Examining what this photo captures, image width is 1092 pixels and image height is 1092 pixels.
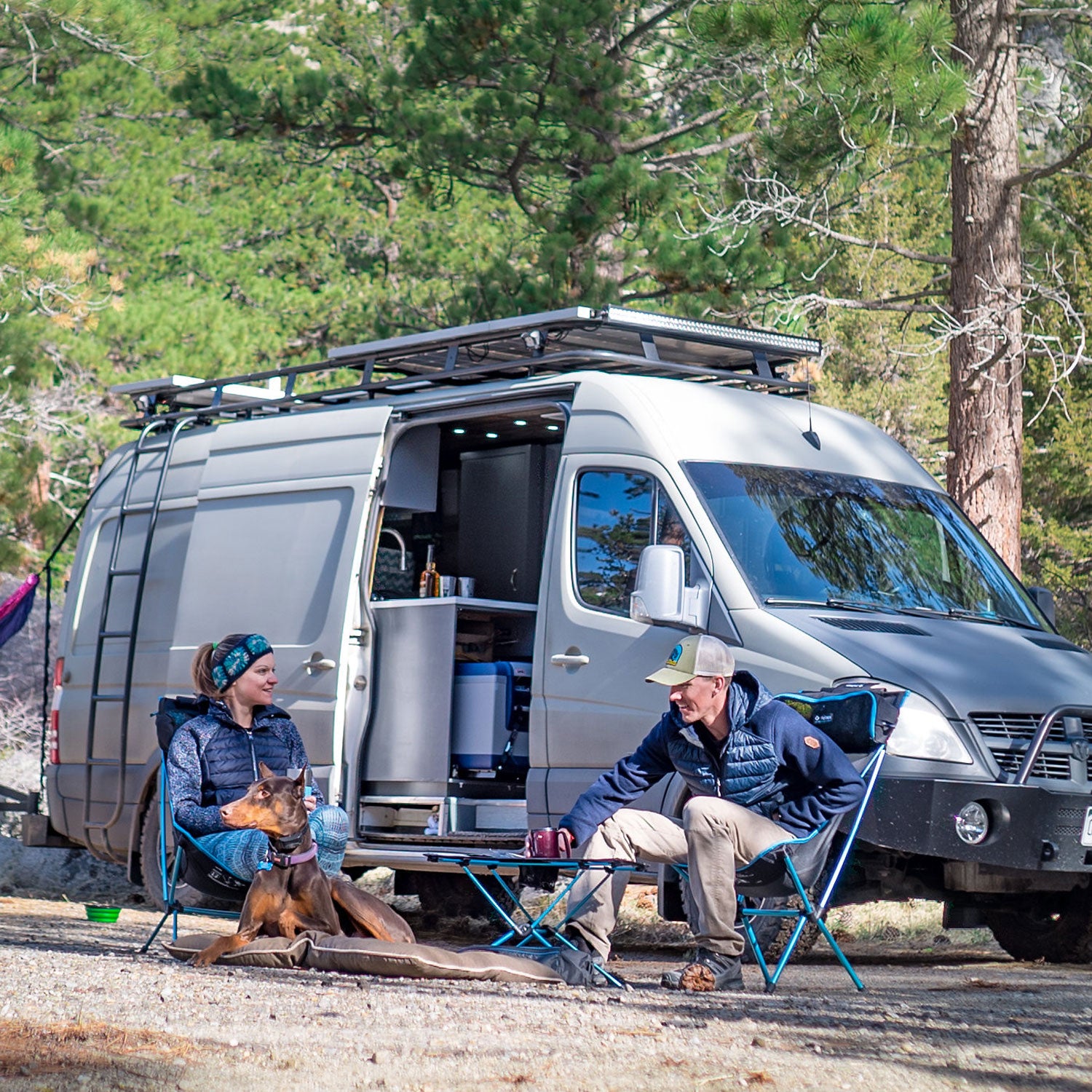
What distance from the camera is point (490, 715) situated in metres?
8.70

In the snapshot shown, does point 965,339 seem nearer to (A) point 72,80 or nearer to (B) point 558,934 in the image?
(B) point 558,934

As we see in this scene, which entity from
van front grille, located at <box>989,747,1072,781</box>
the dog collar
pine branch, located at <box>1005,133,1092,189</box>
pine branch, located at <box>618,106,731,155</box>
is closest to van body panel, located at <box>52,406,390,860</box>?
the dog collar

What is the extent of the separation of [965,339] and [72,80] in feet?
33.8

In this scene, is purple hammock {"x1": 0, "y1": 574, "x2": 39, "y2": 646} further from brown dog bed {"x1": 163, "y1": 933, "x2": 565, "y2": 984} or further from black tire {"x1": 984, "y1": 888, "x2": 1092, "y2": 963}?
black tire {"x1": 984, "y1": 888, "x2": 1092, "y2": 963}

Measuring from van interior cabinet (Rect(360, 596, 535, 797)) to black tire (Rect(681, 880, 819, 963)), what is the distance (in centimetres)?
178

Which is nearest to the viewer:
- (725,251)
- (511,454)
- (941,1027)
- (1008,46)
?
(941,1027)

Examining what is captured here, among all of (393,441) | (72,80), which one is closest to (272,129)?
(72,80)

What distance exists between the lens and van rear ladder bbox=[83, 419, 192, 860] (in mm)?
9984

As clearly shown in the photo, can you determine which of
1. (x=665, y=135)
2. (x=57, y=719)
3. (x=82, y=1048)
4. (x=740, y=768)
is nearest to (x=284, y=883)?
(x=740, y=768)

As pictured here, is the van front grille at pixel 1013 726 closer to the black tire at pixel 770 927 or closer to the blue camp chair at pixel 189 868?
the black tire at pixel 770 927

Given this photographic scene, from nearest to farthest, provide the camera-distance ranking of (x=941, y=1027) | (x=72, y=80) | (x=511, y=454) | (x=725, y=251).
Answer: (x=941, y=1027) → (x=511, y=454) → (x=725, y=251) → (x=72, y=80)

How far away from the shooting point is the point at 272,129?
53.8 feet

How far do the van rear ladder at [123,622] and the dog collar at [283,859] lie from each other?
3617mm

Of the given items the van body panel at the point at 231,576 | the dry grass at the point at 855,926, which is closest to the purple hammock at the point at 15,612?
the van body panel at the point at 231,576
